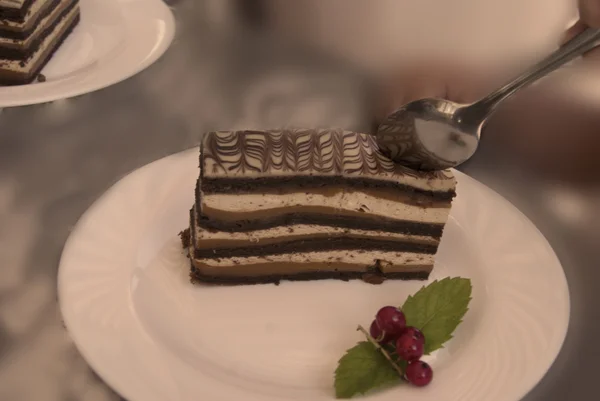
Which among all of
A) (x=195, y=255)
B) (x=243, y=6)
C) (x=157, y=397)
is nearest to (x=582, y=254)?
(x=195, y=255)

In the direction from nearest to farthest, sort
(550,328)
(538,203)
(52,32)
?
(550,328)
(538,203)
(52,32)

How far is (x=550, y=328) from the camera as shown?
1.44 m

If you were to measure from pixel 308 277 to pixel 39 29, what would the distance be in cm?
162

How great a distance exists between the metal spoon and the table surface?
0.43 m

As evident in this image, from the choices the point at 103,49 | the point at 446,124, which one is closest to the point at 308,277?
the point at 446,124

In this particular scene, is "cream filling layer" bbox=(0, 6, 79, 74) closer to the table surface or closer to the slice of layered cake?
the slice of layered cake

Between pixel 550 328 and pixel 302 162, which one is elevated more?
pixel 302 162

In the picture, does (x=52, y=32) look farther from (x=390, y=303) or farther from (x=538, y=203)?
(x=538, y=203)

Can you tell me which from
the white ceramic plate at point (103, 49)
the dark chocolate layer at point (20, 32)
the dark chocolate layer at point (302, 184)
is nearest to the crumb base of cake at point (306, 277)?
the dark chocolate layer at point (302, 184)

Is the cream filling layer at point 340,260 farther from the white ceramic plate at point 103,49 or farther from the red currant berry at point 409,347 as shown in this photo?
the white ceramic plate at point 103,49

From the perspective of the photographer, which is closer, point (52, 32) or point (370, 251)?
point (370, 251)

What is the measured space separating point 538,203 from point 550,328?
0.62 m

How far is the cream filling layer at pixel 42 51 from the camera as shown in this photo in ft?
7.81

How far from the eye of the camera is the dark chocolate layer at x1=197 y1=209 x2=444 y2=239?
158 centimetres
